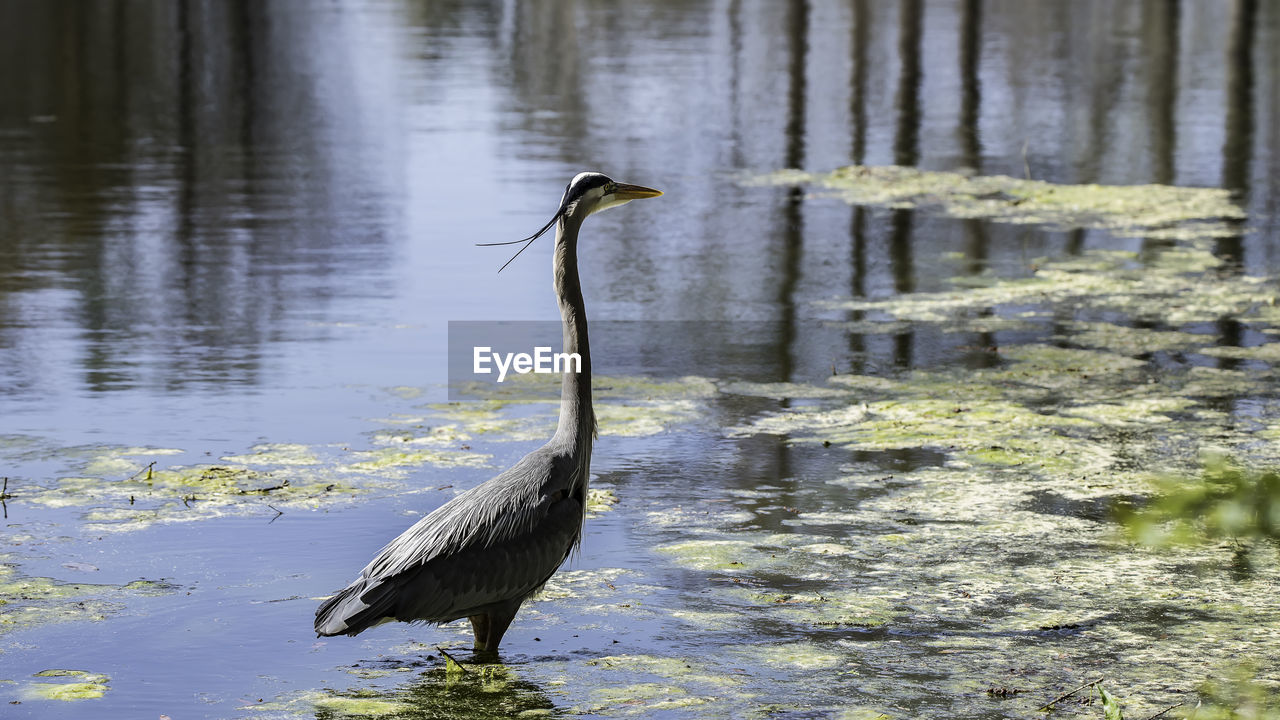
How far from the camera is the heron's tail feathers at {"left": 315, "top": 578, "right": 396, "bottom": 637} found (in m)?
4.85

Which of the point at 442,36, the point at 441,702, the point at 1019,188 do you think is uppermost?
the point at 442,36

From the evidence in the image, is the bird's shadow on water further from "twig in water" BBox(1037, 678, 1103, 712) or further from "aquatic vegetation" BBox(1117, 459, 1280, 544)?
"aquatic vegetation" BBox(1117, 459, 1280, 544)

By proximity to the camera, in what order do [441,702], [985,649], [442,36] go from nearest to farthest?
[441,702]
[985,649]
[442,36]

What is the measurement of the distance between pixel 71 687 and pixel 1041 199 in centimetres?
1092

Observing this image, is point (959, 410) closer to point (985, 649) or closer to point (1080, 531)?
point (1080, 531)

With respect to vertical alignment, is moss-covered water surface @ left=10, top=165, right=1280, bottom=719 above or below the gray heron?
below

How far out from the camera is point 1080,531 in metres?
6.46

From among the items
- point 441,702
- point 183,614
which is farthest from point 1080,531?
point 183,614

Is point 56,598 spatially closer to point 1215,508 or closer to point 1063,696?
point 1063,696

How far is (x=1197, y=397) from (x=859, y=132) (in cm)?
1072

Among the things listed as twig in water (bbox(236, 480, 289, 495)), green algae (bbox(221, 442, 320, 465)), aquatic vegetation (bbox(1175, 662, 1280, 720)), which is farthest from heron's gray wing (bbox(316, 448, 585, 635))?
green algae (bbox(221, 442, 320, 465))

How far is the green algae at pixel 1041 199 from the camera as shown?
13.2 metres

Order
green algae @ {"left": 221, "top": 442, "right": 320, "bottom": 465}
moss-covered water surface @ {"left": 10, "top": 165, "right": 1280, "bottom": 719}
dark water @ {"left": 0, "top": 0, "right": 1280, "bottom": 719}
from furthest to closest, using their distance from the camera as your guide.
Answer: green algae @ {"left": 221, "top": 442, "right": 320, "bottom": 465} → dark water @ {"left": 0, "top": 0, "right": 1280, "bottom": 719} → moss-covered water surface @ {"left": 10, "top": 165, "right": 1280, "bottom": 719}

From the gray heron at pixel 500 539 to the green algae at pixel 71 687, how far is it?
2.33 ft
